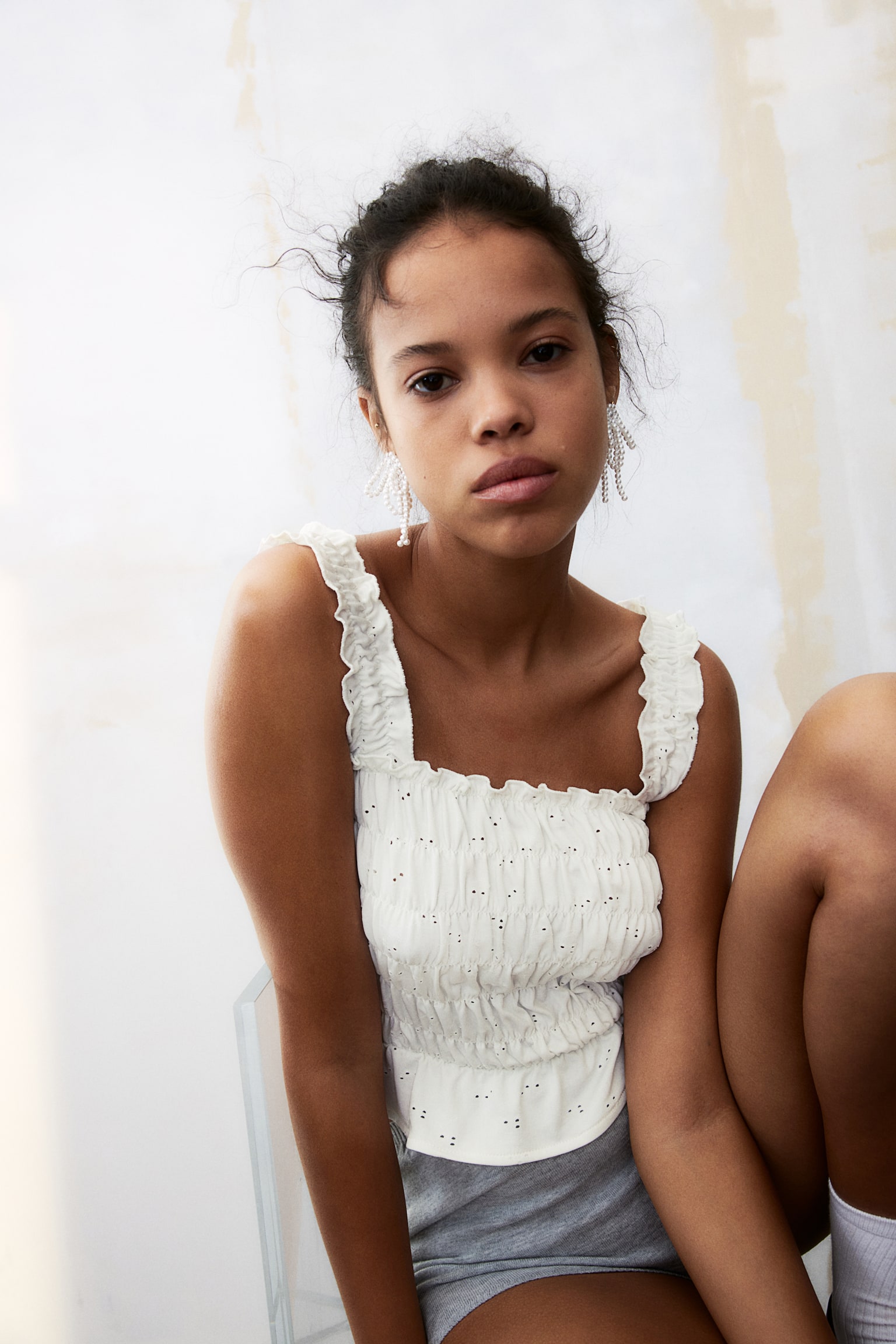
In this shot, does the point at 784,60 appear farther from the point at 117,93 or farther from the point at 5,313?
the point at 5,313

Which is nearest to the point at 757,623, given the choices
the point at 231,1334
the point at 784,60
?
the point at 784,60

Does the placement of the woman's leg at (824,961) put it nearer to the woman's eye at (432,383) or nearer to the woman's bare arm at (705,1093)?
the woman's bare arm at (705,1093)

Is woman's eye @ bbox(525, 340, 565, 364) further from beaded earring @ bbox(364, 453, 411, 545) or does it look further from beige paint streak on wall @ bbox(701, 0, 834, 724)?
beige paint streak on wall @ bbox(701, 0, 834, 724)

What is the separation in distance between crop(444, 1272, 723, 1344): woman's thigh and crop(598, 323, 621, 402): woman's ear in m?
0.80

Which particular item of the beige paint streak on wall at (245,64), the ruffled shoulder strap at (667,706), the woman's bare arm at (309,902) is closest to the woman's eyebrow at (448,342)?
the woman's bare arm at (309,902)

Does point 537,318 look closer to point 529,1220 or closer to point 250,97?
point 529,1220

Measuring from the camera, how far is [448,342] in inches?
36.4

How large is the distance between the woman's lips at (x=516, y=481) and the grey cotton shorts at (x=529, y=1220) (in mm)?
596

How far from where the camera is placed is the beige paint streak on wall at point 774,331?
169 centimetres

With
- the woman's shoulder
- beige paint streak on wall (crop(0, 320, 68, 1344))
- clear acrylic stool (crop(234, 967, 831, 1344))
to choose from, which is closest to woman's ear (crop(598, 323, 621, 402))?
the woman's shoulder

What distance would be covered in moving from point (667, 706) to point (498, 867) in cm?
25

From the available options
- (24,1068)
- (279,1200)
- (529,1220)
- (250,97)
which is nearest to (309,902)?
(279,1200)

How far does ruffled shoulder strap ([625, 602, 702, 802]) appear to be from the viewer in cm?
109

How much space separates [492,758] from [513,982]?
205 mm
